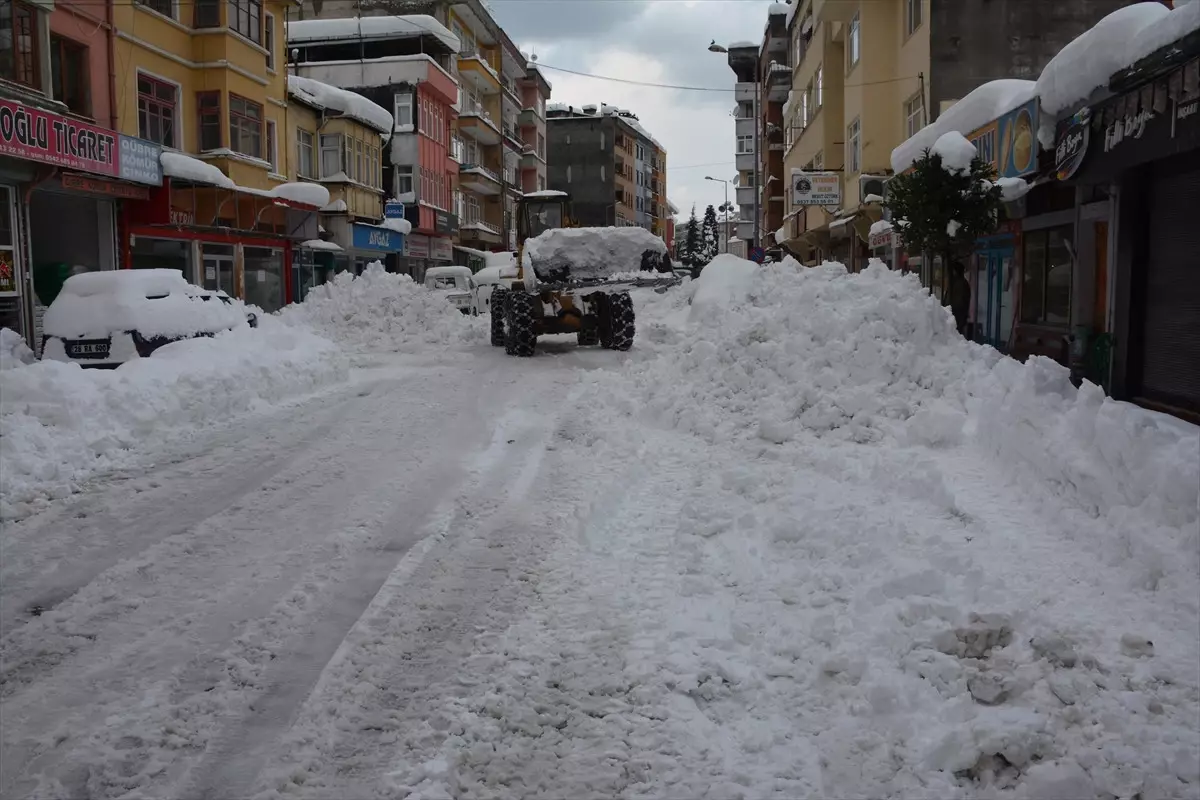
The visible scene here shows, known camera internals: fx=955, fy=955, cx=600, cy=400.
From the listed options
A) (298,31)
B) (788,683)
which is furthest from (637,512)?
(298,31)

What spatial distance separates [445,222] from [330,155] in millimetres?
10927

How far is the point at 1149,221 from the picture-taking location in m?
11.1

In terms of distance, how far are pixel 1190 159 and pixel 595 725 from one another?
9.52 metres

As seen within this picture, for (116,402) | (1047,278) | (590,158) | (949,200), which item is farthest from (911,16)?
(590,158)

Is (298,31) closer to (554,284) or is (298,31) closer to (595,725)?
(554,284)

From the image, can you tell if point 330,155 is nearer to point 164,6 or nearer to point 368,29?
point 368,29

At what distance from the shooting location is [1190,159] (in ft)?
32.8

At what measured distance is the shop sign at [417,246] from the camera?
139 ft

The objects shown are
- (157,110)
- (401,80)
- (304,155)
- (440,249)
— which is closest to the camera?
(157,110)

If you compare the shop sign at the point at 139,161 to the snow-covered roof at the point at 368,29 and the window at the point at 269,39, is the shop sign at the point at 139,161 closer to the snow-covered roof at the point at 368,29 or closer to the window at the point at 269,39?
the window at the point at 269,39

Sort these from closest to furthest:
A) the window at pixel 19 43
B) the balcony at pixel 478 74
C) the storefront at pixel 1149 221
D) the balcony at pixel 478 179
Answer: the storefront at pixel 1149 221
the window at pixel 19 43
the balcony at pixel 478 74
the balcony at pixel 478 179

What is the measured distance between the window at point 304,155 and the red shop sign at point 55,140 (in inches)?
556

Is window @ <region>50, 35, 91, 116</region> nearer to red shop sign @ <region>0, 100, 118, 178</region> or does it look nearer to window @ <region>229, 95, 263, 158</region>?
red shop sign @ <region>0, 100, 118, 178</region>

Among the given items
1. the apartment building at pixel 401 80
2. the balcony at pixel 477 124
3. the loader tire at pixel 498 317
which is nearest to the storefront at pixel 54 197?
the loader tire at pixel 498 317
